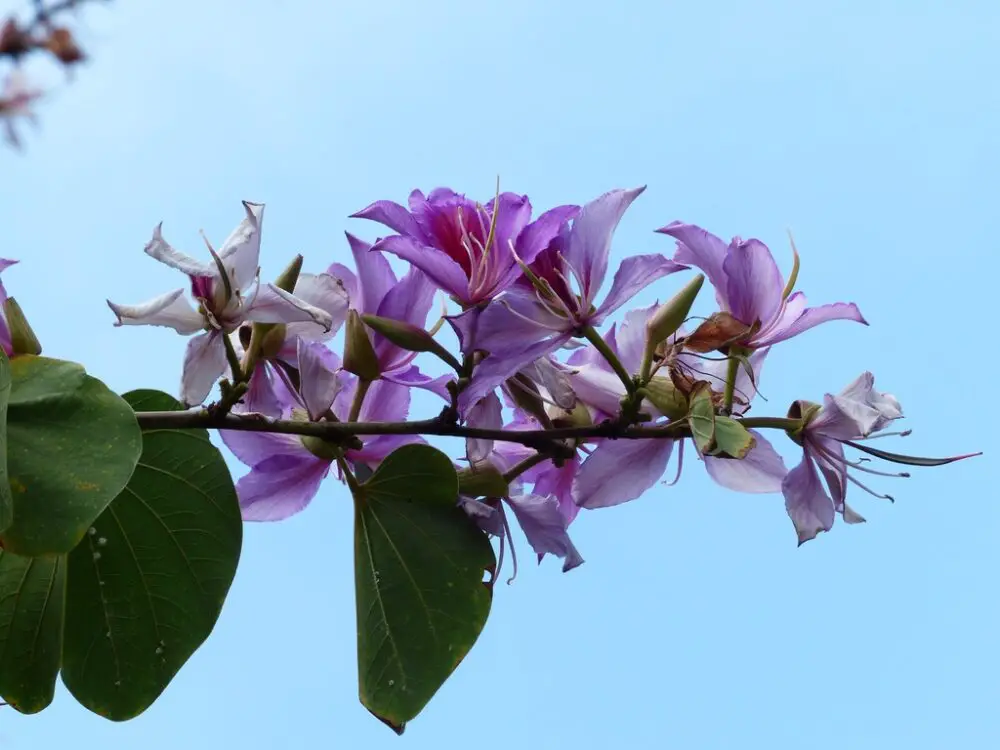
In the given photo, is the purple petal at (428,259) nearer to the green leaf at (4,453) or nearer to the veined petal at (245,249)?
the veined petal at (245,249)

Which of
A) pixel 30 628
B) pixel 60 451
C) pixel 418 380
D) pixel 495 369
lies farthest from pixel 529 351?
pixel 30 628

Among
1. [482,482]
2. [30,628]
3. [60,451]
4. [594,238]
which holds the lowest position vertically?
[30,628]

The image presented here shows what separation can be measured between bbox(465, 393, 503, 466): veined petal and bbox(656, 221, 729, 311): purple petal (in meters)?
0.20

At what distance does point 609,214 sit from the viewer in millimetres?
950

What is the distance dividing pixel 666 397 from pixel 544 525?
0.58 feet

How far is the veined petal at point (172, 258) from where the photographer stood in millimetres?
871

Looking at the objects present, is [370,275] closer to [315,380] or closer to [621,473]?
[315,380]

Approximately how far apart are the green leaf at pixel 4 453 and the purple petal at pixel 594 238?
433 millimetres

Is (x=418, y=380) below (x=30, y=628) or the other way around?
the other way around

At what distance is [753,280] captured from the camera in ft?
3.18

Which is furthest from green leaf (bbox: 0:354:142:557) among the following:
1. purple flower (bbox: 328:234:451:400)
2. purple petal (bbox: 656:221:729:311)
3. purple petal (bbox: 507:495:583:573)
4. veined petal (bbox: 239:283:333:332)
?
purple petal (bbox: 656:221:729:311)

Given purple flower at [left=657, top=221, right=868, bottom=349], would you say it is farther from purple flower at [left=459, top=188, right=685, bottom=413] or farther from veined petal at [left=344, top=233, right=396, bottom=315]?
veined petal at [left=344, top=233, right=396, bottom=315]

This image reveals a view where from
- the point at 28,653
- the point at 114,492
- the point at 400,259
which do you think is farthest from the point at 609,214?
the point at 28,653

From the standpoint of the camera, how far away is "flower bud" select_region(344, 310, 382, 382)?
0.96m
